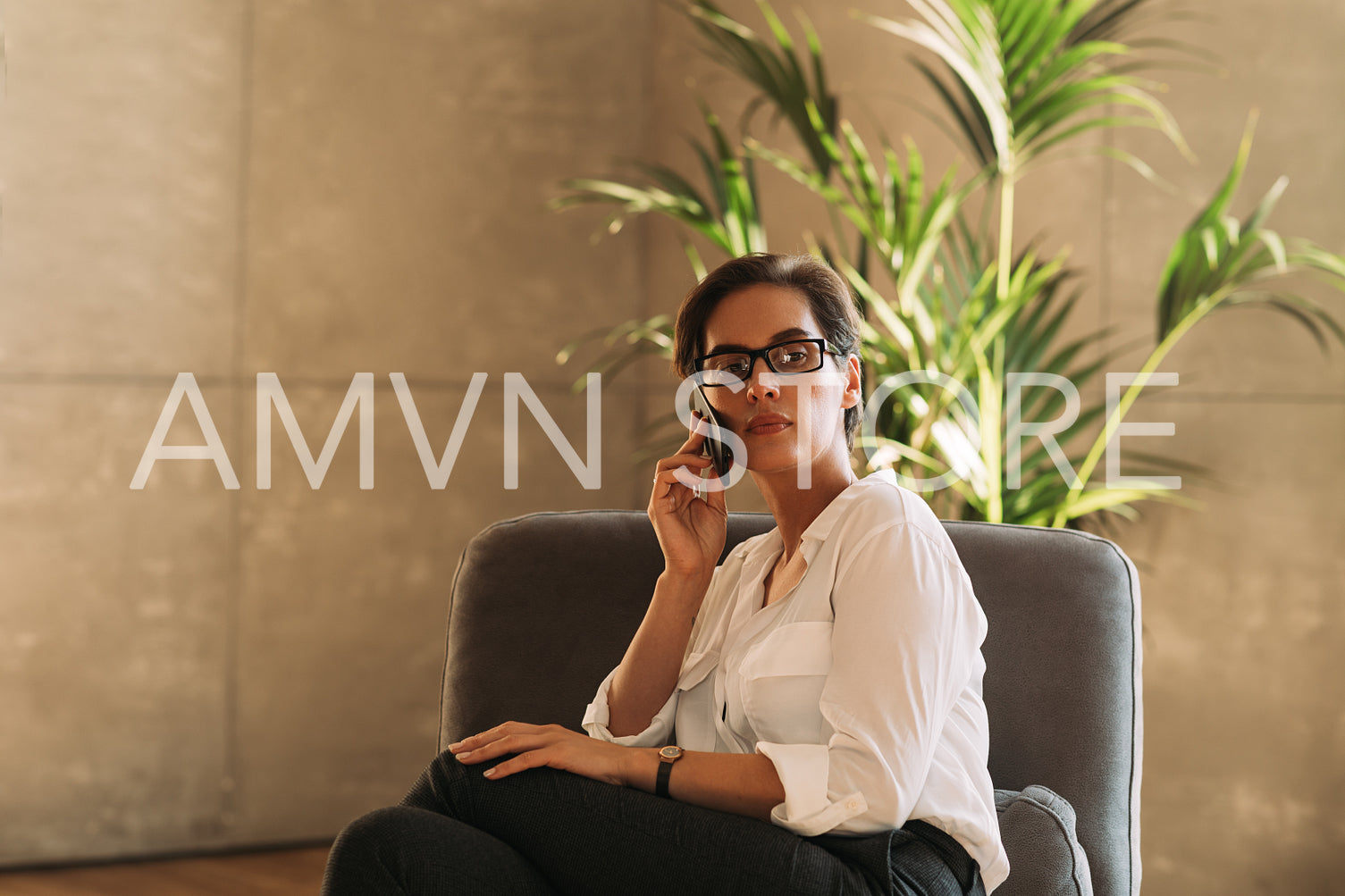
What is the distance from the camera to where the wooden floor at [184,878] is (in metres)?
3.05

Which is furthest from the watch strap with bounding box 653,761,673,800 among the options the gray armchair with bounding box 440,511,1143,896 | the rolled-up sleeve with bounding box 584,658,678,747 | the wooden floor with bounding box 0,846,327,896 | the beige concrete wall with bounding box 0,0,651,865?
the beige concrete wall with bounding box 0,0,651,865

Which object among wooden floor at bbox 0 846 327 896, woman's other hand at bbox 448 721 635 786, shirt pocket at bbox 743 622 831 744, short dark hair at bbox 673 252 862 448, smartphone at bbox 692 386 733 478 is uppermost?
short dark hair at bbox 673 252 862 448

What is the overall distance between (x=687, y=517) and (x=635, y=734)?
340 millimetres

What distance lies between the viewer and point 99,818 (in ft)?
10.5

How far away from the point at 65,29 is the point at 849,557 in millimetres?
2821

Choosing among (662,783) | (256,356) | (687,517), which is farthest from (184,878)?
(662,783)

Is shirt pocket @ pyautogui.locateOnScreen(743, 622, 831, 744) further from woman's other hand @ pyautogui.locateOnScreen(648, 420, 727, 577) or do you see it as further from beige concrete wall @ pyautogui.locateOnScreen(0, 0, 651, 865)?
beige concrete wall @ pyautogui.locateOnScreen(0, 0, 651, 865)

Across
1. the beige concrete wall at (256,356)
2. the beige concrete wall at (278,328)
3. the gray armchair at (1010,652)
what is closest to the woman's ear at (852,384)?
the gray armchair at (1010,652)

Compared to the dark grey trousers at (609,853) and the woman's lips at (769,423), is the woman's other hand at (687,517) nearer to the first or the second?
the woman's lips at (769,423)

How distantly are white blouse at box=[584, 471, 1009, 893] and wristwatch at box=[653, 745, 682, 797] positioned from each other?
0.11 m

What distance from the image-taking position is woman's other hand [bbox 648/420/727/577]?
1.77 m

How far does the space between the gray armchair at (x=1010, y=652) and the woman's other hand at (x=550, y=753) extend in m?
0.42

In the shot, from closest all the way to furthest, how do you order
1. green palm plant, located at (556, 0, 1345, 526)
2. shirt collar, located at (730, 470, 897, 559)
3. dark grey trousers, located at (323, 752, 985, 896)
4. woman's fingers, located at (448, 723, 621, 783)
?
dark grey trousers, located at (323, 752, 985, 896) < woman's fingers, located at (448, 723, 621, 783) < shirt collar, located at (730, 470, 897, 559) < green palm plant, located at (556, 0, 1345, 526)

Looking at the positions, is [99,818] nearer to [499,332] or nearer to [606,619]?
[499,332]
